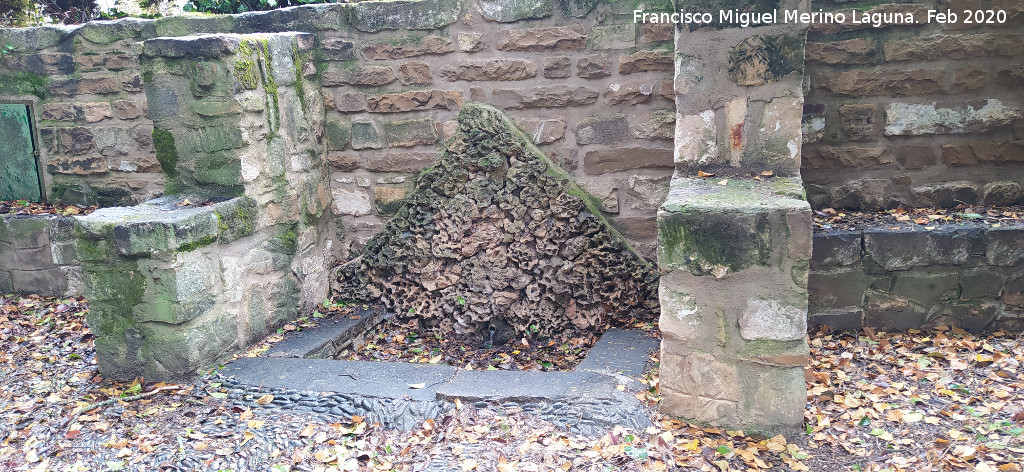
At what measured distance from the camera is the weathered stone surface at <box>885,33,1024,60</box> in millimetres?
3861

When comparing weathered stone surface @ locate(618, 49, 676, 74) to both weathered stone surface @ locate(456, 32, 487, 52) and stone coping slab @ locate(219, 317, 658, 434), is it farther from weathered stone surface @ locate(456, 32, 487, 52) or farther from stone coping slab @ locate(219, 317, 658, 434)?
stone coping slab @ locate(219, 317, 658, 434)

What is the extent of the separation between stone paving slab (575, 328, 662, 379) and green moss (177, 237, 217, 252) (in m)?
1.88

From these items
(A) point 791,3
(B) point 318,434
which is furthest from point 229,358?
(A) point 791,3

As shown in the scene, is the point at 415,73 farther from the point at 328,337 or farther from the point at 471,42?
the point at 328,337

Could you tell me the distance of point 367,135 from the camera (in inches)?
179

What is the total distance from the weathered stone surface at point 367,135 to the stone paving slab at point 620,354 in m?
1.84

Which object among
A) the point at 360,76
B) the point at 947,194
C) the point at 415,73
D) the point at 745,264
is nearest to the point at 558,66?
the point at 415,73

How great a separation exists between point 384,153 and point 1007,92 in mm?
3519

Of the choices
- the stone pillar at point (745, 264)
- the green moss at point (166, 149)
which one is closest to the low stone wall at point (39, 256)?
the green moss at point (166, 149)

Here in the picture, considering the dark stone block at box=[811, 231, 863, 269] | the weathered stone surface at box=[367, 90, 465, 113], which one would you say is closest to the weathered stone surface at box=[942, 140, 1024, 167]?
the dark stone block at box=[811, 231, 863, 269]

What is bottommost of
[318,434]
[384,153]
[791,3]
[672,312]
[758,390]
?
[318,434]

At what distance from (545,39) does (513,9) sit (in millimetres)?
250

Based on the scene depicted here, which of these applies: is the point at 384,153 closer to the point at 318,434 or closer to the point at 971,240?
the point at 318,434

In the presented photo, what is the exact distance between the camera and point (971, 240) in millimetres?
3643
